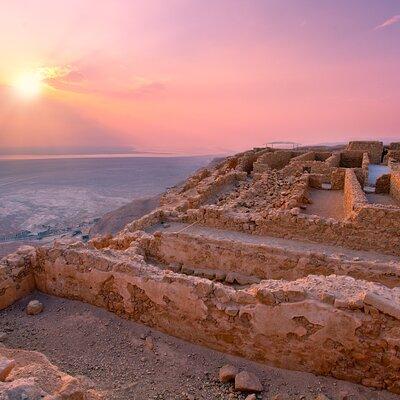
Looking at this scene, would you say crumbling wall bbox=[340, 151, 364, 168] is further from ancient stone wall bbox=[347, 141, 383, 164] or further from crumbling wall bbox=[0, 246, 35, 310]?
crumbling wall bbox=[0, 246, 35, 310]

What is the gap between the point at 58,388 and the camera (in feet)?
10.2

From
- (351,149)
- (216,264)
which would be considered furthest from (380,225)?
(351,149)

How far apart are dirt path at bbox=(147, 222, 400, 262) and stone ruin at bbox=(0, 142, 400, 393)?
43mm

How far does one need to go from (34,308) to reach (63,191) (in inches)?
2504

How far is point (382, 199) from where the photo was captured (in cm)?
1317

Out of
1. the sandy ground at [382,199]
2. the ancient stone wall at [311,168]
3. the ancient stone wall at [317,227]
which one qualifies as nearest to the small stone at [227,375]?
the ancient stone wall at [317,227]

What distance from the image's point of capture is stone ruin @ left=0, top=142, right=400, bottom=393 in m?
4.26

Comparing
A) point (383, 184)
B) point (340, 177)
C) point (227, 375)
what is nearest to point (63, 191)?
point (340, 177)

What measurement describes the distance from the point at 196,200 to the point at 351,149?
16282 mm

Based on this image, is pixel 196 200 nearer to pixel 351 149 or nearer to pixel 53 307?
pixel 53 307

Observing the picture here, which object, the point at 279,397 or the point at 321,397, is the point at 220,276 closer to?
the point at 279,397

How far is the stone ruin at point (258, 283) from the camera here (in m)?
4.26

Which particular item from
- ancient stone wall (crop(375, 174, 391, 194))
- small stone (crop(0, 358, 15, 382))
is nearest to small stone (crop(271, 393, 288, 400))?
small stone (crop(0, 358, 15, 382))

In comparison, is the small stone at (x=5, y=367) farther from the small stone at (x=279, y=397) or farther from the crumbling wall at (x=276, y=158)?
the crumbling wall at (x=276, y=158)
